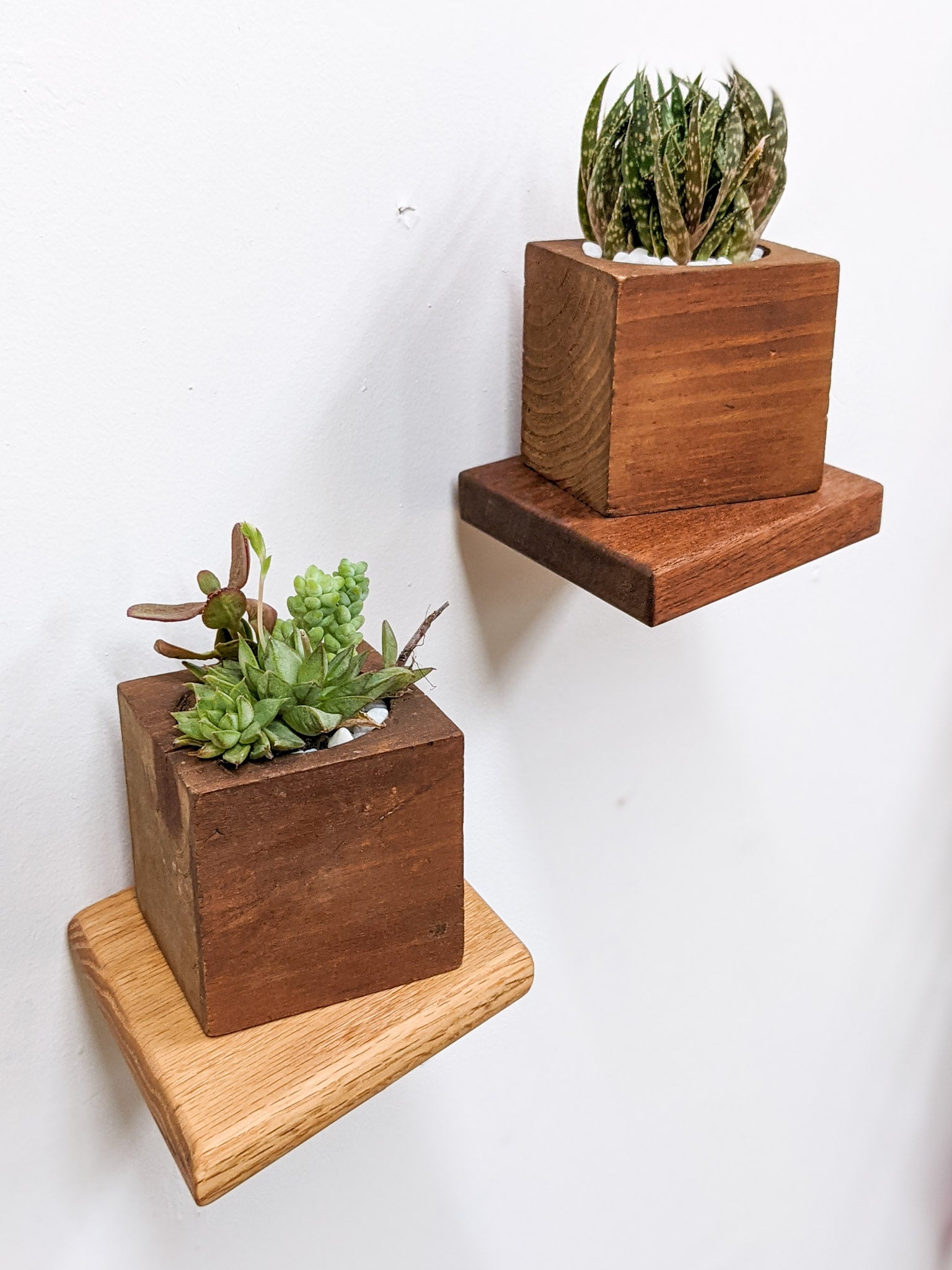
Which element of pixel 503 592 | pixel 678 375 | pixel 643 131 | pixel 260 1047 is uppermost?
pixel 643 131

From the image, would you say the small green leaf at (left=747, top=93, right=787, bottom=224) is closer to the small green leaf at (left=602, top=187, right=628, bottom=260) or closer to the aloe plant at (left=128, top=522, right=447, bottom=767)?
the small green leaf at (left=602, top=187, right=628, bottom=260)

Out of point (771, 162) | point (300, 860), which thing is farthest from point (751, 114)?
point (300, 860)

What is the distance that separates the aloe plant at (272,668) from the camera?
453 millimetres

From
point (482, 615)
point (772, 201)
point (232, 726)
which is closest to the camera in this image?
point (232, 726)

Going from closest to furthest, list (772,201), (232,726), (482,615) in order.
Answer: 1. (232,726)
2. (772,201)
3. (482,615)

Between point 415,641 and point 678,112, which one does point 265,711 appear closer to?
point 415,641

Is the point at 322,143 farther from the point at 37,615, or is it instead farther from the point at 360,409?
the point at 37,615

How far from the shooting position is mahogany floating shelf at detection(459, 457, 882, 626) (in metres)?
0.51

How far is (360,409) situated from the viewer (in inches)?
22.6

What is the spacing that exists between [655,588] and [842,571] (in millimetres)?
435

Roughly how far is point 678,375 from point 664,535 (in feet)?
0.24

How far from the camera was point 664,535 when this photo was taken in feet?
1.76

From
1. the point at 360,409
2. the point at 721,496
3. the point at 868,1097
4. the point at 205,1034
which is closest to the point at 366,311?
the point at 360,409

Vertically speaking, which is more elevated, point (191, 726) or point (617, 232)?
point (617, 232)
